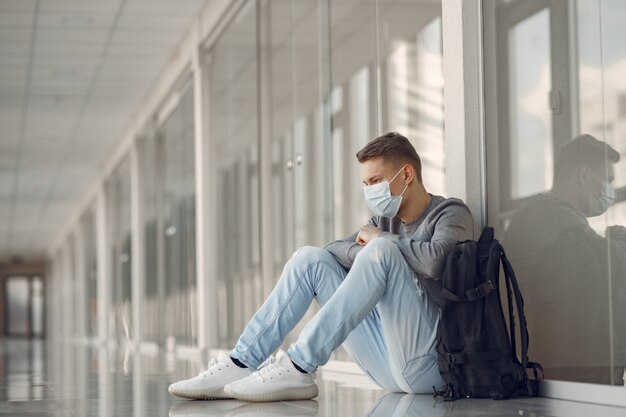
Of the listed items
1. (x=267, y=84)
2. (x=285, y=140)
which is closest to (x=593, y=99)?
(x=285, y=140)

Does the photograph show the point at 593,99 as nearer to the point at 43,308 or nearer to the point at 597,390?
the point at 597,390

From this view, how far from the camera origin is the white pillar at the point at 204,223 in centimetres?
955

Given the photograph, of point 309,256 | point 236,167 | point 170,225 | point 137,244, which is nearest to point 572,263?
point 309,256

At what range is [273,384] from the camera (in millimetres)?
3225

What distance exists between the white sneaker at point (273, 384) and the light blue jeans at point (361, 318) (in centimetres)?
4

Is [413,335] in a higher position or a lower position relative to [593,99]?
lower

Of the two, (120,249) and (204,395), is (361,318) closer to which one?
(204,395)

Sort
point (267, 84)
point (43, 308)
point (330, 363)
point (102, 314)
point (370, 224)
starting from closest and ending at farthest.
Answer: point (370, 224) < point (330, 363) < point (267, 84) < point (102, 314) < point (43, 308)

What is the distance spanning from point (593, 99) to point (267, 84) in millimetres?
4577

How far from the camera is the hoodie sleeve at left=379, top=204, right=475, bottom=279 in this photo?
3.14 metres

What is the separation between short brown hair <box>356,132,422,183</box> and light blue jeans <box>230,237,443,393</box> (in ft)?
1.20

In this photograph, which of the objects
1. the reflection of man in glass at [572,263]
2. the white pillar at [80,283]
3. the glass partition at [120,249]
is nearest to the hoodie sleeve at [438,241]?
the reflection of man in glass at [572,263]

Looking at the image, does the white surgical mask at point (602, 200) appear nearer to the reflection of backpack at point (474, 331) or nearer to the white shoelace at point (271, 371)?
the reflection of backpack at point (474, 331)

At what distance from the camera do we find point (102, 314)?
19328 mm
